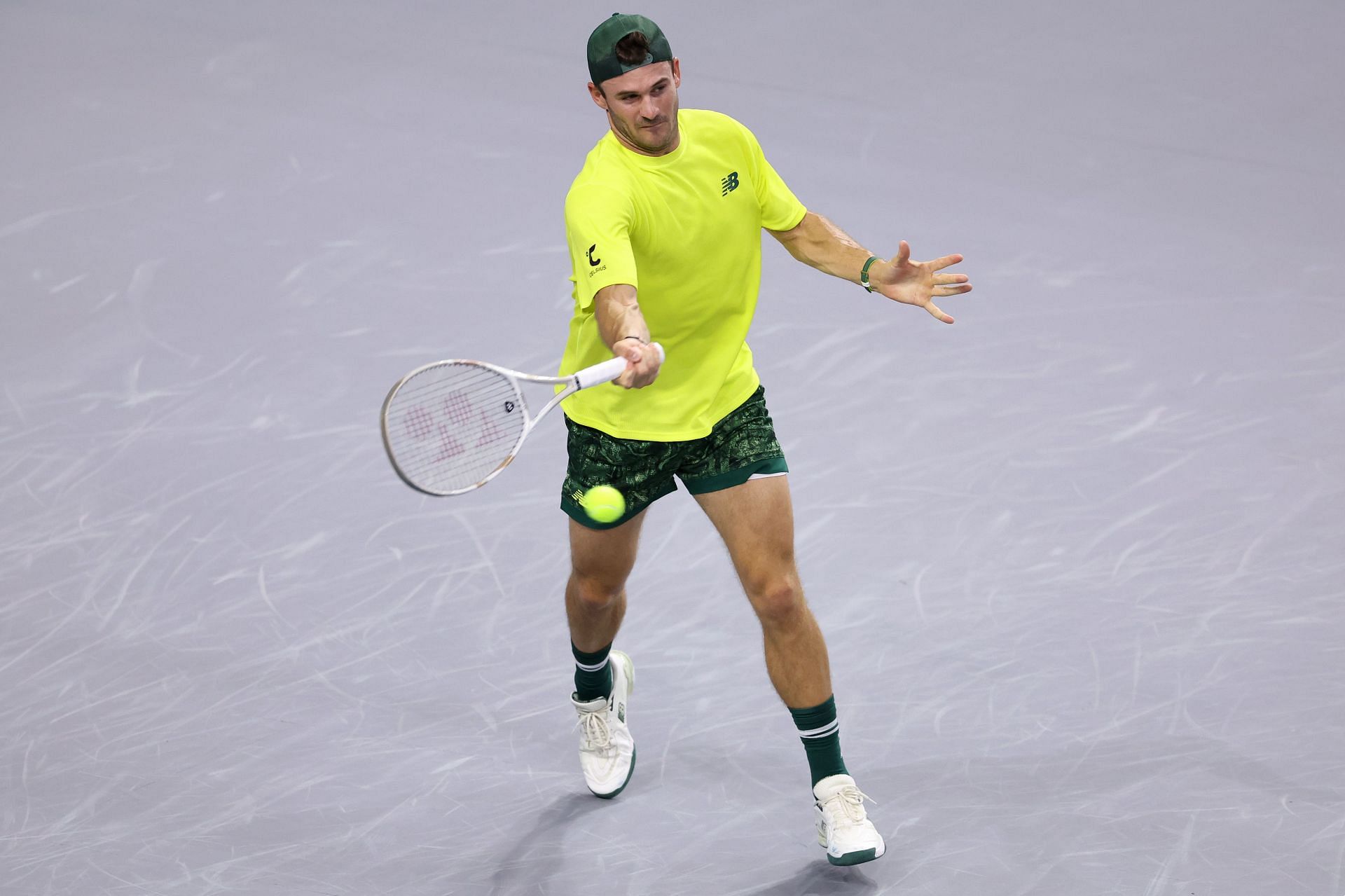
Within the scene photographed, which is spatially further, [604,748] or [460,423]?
[604,748]

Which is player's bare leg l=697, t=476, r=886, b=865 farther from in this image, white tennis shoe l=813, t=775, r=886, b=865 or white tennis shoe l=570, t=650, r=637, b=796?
white tennis shoe l=570, t=650, r=637, b=796

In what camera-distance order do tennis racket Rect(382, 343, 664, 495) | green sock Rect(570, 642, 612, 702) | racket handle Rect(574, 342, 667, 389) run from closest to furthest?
1. racket handle Rect(574, 342, 667, 389)
2. tennis racket Rect(382, 343, 664, 495)
3. green sock Rect(570, 642, 612, 702)

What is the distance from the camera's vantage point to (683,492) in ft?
16.6

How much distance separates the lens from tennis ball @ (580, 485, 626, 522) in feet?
11.0

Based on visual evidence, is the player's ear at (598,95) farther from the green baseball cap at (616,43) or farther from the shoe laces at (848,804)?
the shoe laces at (848,804)

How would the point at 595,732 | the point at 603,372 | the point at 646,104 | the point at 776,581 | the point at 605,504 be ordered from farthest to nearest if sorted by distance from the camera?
1. the point at 595,732
2. the point at 605,504
3. the point at 776,581
4. the point at 646,104
5. the point at 603,372

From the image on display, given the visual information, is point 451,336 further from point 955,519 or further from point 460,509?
point 955,519

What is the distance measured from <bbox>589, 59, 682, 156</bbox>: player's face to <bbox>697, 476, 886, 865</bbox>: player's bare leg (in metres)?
0.77

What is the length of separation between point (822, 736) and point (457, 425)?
3.48ft

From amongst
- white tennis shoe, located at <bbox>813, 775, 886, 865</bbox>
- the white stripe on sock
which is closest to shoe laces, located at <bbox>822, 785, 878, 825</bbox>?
white tennis shoe, located at <bbox>813, 775, 886, 865</bbox>

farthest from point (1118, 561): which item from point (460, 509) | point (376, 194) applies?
point (376, 194)

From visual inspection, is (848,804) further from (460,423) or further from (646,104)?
(646,104)

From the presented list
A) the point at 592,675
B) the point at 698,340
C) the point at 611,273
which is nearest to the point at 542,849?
the point at 592,675

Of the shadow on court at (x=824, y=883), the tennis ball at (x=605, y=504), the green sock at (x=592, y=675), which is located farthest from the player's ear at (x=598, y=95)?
the shadow on court at (x=824, y=883)
